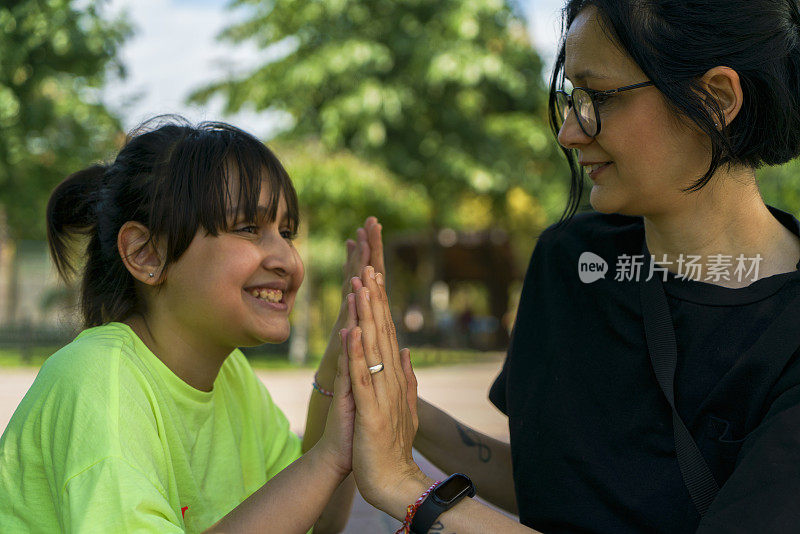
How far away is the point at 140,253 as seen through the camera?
194 centimetres

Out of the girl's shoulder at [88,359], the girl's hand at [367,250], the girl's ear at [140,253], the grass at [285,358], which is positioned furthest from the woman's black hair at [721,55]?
the grass at [285,358]

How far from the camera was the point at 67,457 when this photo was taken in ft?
4.86

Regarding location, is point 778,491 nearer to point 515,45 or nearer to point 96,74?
point 96,74

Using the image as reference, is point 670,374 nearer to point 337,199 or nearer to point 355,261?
point 355,261

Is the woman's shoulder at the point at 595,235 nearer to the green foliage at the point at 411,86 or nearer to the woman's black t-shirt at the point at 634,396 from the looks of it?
the woman's black t-shirt at the point at 634,396

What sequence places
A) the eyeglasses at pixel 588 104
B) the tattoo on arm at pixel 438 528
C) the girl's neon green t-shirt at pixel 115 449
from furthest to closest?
the eyeglasses at pixel 588 104 < the tattoo on arm at pixel 438 528 < the girl's neon green t-shirt at pixel 115 449

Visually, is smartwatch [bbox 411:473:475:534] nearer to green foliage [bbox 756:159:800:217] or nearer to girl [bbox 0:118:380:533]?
girl [bbox 0:118:380:533]

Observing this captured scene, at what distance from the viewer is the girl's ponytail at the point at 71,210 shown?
2.12 meters

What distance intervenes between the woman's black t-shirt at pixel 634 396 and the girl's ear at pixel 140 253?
1.00 m

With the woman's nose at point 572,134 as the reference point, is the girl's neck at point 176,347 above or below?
below

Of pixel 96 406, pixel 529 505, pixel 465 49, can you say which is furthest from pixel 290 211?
pixel 465 49

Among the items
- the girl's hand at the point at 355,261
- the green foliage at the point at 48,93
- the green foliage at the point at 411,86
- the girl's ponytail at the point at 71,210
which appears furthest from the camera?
the green foliage at the point at 411,86

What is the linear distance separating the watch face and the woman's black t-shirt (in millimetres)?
359

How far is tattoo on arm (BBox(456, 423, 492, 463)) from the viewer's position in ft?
7.51
